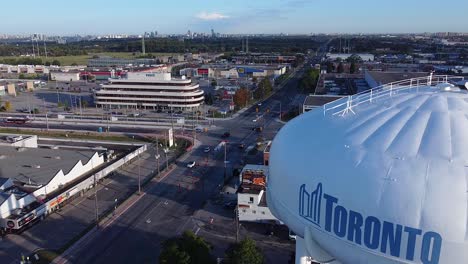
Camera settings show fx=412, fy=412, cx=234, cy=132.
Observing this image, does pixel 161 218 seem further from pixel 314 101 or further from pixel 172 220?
pixel 314 101

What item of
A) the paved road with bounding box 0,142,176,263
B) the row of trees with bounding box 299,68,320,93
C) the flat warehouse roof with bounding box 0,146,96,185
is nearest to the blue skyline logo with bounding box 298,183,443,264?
the paved road with bounding box 0,142,176,263

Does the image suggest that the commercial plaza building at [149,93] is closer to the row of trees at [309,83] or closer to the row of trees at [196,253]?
the row of trees at [309,83]

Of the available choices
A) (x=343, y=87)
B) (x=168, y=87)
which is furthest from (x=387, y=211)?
(x=343, y=87)

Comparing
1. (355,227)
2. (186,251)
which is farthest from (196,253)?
(355,227)

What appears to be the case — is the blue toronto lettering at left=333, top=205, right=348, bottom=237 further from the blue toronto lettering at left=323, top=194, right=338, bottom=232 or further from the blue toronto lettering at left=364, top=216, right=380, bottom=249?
the blue toronto lettering at left=364, top=216, right=380, bottom=249

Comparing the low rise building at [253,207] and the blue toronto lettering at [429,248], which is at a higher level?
the blue toronto lettering at [429,248]

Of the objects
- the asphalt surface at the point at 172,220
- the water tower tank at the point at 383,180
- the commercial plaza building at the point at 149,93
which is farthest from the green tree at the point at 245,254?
the commercial plaza building at the point at 149,93

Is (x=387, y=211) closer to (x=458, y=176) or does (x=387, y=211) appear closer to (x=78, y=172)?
(x=458, y=176)

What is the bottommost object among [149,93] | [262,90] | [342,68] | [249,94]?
[249,94]
